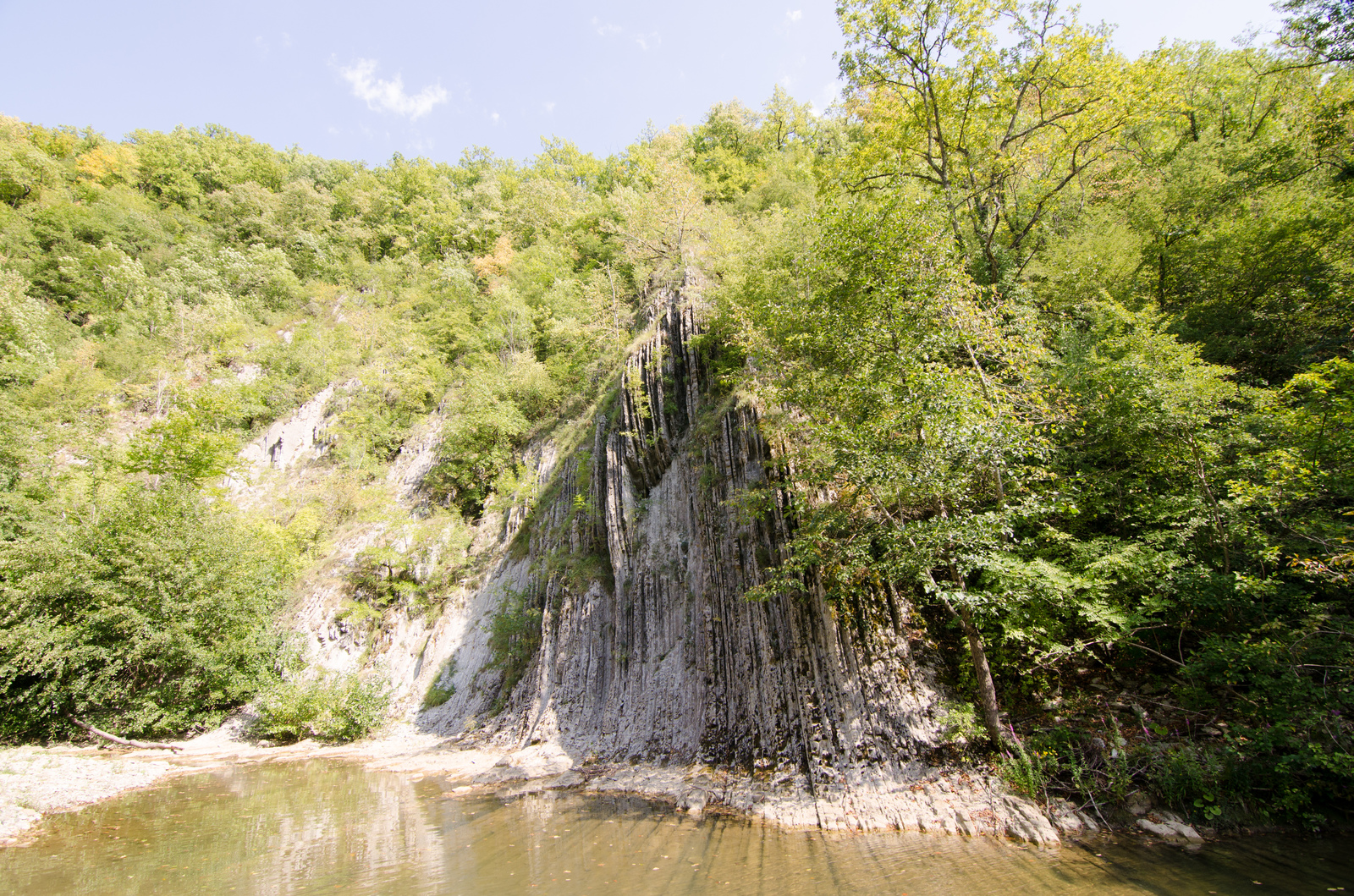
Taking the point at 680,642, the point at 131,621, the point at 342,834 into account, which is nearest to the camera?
the point at 342,834

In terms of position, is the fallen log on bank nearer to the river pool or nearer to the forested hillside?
the forested hillside

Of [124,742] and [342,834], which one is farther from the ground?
[124,742]

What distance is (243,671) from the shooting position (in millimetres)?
18016

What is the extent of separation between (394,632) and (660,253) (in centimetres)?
1801

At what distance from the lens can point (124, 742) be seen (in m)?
15.7

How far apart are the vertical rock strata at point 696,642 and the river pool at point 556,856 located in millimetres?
914

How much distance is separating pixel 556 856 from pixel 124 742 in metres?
17.3

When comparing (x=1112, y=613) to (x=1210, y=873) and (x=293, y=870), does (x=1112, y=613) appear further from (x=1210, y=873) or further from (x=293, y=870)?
(x=293, y=870)

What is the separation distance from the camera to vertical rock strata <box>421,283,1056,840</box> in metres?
8.31

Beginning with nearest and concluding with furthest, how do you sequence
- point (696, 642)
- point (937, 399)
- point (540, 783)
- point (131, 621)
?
1. point (937, 399)
2. point (540, 783)
3. point (696, 642)
4. point (131, 621)

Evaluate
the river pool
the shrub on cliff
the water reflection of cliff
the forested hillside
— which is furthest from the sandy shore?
the water reflection of cliff

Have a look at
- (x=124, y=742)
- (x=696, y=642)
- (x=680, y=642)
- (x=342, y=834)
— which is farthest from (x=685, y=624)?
(x=124, y=742)

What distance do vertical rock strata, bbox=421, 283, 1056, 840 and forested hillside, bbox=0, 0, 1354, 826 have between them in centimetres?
81

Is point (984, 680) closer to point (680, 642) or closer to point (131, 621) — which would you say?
point (680, 642)
